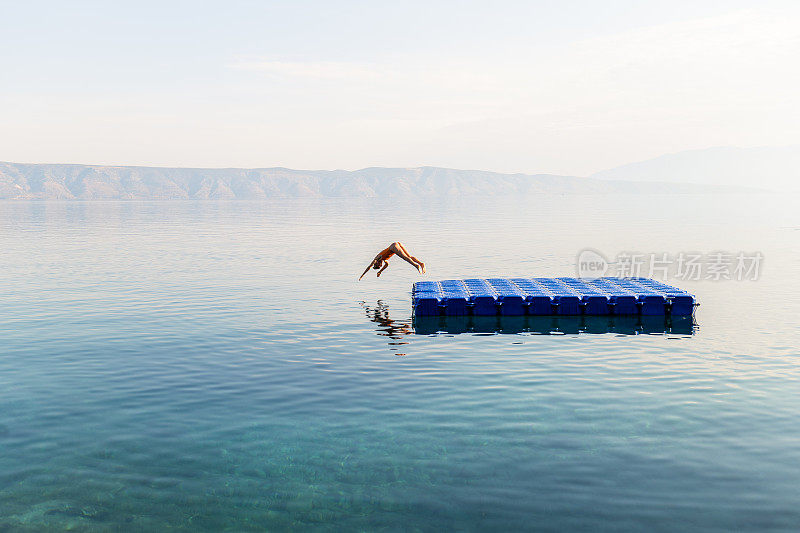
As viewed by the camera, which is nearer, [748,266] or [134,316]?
[134,316]

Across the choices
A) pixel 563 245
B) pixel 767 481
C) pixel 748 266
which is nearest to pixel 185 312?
pixel 767 481

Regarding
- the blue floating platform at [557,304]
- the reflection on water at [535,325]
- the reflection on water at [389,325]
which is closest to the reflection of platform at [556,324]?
the reflection on water at [535,325]

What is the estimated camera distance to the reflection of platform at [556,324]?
4169 cm

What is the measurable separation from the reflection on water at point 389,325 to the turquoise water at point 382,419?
0.31m

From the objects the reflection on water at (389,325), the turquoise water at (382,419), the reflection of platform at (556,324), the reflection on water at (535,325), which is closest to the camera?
the turquoise water at (382,419)

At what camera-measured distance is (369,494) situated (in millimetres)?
18766

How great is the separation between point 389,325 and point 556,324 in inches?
465

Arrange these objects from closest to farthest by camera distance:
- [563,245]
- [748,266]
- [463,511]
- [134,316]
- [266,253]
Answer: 1. [463,511]
2. [134,316]
3. [748,266]
4. [266,253]
5. [563,245]

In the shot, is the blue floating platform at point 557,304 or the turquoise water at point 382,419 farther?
the blue floating platform at point 557,304

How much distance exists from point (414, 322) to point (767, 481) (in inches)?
1106

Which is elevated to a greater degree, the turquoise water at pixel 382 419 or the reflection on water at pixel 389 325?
the reflection on water at pixel 389 325

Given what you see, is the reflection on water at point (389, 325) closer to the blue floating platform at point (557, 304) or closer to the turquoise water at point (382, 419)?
the turquoise water at point (382, 419)

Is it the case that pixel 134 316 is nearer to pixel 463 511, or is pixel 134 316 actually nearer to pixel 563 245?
pixel 463 511

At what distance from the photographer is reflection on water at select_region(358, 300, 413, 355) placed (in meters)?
39.0
